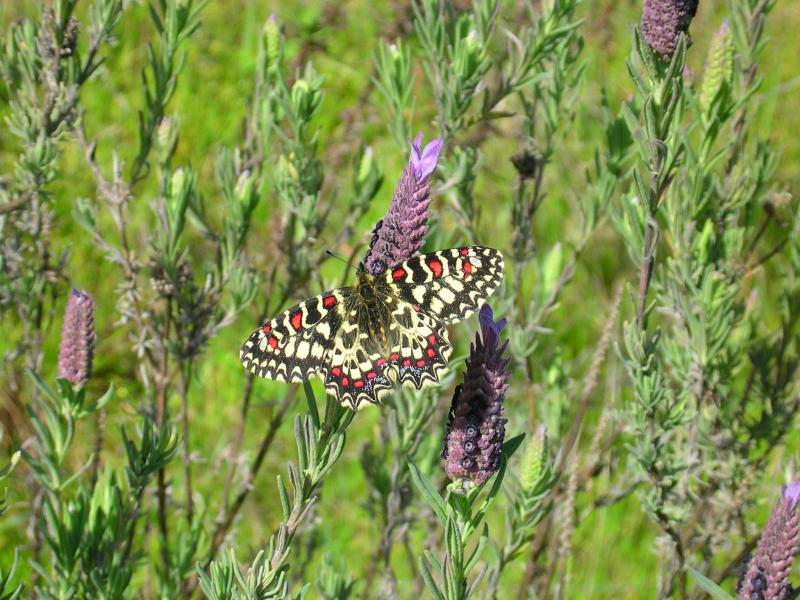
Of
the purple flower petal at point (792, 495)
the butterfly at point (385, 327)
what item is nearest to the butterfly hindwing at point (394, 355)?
the butterfly at point (385, 327)

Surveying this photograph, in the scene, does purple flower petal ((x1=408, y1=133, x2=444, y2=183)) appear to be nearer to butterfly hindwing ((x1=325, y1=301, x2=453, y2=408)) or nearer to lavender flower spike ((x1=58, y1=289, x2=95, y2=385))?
butterfly hindwing ((x1=325, y1=301, x2=453, y2=408))

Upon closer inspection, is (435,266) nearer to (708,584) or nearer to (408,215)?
(408,215)

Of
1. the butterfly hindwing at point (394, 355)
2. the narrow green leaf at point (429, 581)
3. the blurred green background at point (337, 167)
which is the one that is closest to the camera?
the narrow green leaf at point (429, 581)

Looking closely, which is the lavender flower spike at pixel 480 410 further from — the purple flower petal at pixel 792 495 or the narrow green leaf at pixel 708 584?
the purple flower petal at pixel 792 495

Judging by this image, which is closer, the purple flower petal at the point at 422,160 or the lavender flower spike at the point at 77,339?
the purple flower petal at the point at 422,160

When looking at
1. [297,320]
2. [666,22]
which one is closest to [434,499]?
[297,320]

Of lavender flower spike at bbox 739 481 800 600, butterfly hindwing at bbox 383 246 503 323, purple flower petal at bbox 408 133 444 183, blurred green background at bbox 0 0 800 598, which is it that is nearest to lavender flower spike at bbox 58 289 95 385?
butterfly hindwing at bbox 383 246 503 323
